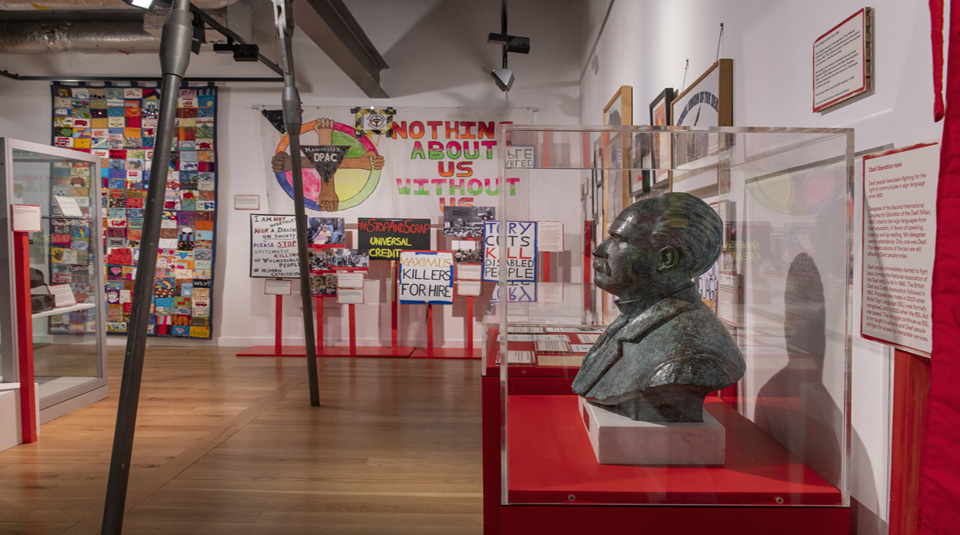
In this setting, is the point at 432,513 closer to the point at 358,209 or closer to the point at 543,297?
the point at 543,297

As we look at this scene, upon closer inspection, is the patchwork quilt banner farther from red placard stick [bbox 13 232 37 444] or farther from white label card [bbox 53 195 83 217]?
red placard stick [bbox 13 232 37 444]

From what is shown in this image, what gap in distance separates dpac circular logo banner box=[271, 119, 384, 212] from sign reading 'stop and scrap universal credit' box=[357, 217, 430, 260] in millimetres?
343

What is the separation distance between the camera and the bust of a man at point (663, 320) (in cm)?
103

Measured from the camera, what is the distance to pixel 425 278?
515cm

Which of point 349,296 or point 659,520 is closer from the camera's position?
point 659,520

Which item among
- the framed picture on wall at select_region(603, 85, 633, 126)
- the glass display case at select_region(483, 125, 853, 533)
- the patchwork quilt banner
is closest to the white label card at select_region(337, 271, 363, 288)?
the patchwork quilt banner

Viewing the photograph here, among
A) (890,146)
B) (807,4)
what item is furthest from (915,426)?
(807,4)

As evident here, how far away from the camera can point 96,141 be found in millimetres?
5570

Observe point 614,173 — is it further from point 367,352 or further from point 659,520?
point 367,352

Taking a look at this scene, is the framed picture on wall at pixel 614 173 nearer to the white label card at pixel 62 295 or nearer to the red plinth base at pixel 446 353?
the white label card at pixel 62 295

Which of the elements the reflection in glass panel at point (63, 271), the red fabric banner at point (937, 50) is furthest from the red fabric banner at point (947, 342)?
the reflection in glass panel at point (63, 271)

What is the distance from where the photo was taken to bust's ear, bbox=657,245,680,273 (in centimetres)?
107

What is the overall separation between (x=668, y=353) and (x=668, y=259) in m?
0.18

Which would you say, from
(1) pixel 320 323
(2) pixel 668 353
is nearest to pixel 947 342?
(2) pixel 668 353
